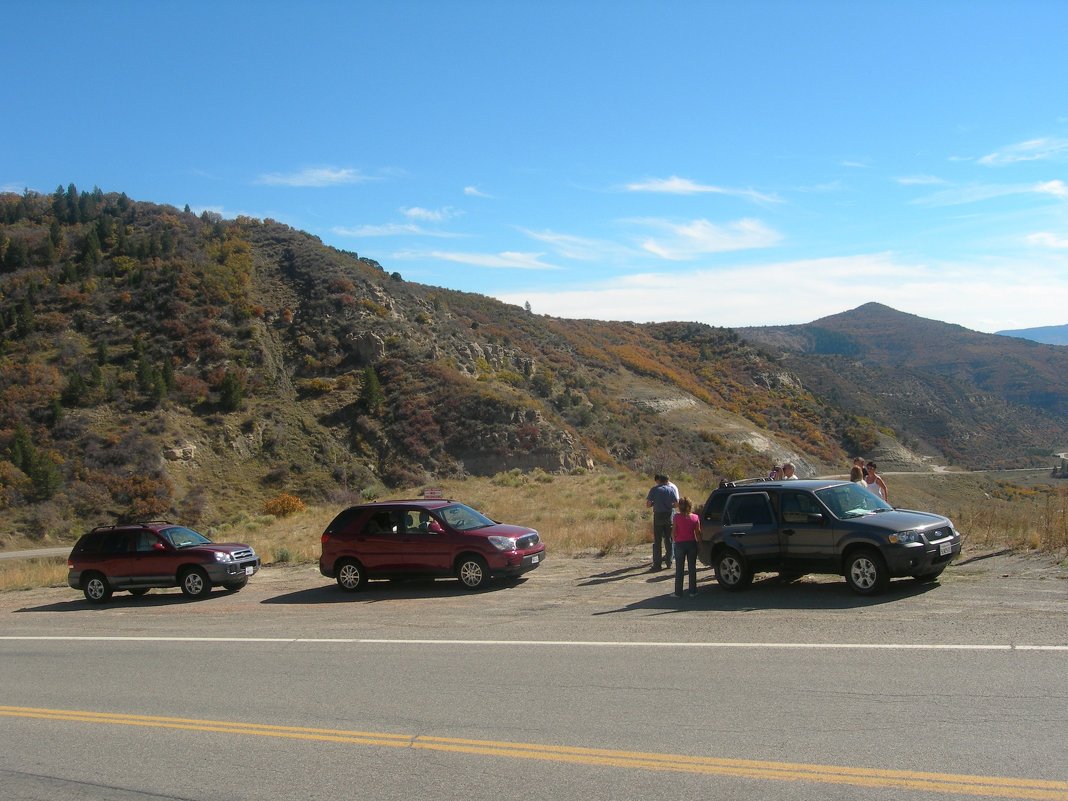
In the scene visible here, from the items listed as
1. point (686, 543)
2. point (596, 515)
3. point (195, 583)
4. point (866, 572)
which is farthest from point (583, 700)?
point (596, 515)

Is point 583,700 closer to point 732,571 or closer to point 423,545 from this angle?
point 732,571

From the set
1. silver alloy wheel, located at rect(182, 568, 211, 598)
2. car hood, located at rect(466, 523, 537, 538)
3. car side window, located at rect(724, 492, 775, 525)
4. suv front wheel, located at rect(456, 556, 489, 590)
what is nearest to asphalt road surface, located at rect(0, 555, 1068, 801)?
car side window, located at rect(724, 492, 775, 525)

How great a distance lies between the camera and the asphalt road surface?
18.2 feet

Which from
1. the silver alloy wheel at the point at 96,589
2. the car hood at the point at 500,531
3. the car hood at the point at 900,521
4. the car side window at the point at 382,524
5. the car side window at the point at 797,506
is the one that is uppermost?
the car side window at the point at 797,506

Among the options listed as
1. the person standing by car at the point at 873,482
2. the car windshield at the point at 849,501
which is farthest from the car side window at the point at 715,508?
the person standing by car at the point at 873,482

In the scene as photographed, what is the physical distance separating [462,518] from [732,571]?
5.28 metres

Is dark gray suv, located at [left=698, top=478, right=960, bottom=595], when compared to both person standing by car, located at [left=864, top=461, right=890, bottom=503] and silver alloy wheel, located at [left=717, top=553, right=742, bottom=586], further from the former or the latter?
person standing by car, located at [left=864, top=461, right=890, bottom=503]

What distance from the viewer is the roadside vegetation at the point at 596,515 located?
1401 centimetres

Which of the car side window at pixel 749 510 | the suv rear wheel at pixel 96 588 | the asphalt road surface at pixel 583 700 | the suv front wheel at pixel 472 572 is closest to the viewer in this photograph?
the asphalt road surface at pixel 583 700

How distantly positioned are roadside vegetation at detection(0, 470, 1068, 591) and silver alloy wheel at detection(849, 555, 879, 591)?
10.8 ft

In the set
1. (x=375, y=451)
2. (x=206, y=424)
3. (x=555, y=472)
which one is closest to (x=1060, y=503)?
(x=555, y=472)

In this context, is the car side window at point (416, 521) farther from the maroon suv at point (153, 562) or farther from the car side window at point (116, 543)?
the car side window at point (116, 543)

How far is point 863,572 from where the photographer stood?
1093 centimetres

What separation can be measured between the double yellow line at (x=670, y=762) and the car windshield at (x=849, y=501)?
21.3 ft
